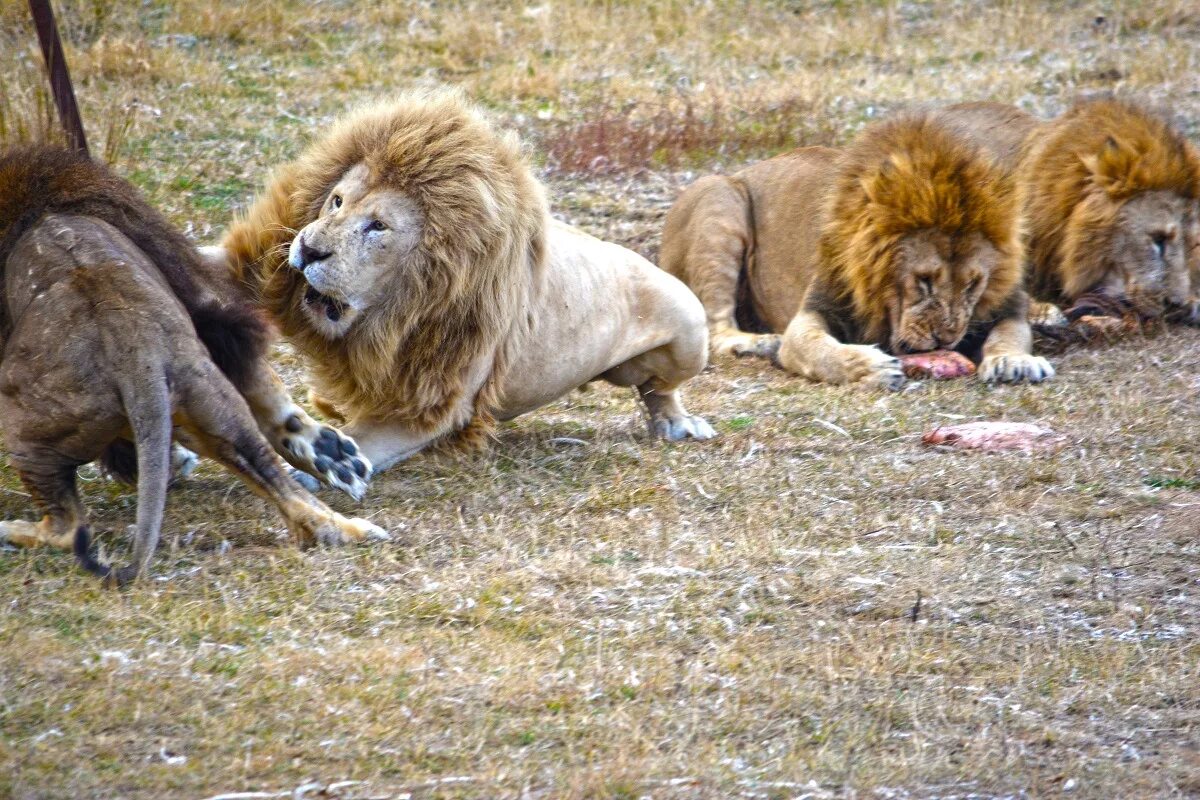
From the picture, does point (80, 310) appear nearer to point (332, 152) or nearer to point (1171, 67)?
point (332, 152)

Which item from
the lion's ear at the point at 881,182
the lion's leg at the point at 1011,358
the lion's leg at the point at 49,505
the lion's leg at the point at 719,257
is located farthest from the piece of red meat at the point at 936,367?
the lion's leg at the point at 49,505

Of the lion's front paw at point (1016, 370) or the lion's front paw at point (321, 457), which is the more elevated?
the lion's front paw at point (321, 457)

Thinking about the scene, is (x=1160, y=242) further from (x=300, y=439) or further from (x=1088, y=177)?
(x=300, y=439)

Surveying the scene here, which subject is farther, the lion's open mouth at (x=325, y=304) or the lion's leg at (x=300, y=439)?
the lion's open mouth at (x=325, y=304)

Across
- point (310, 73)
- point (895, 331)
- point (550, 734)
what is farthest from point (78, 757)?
point (310, 73)

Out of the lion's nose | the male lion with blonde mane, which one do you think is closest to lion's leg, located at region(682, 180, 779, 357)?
the male lion with blonde mane

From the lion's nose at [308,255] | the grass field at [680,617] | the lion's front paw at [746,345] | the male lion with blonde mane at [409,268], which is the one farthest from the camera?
the lion's front paw at [746,345]

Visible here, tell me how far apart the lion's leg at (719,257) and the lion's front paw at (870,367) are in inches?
40.2

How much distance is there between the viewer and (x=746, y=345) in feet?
24.1

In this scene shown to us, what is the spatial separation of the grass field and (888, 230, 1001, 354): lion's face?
373 mm

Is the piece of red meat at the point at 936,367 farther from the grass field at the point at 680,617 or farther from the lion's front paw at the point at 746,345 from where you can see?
the lion's front paw at the point at 746,345

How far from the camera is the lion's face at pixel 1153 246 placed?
733 cm

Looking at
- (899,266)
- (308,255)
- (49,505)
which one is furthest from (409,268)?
(899,266)

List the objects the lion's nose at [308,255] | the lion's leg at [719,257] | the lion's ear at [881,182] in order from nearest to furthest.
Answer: the lion's nose at [308,255] → the lion's ear at [881,182] → the lion's leg at [719,257]
